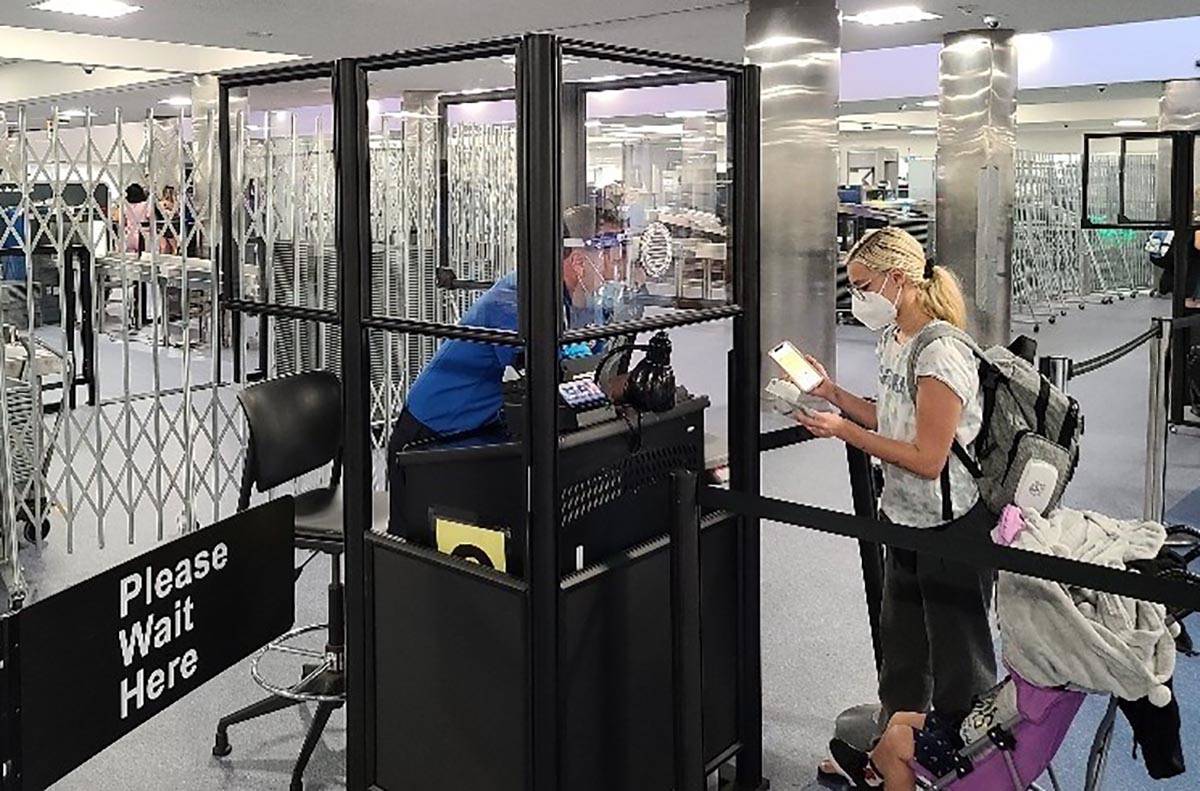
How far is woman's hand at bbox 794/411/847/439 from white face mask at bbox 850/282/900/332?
0.25 meters

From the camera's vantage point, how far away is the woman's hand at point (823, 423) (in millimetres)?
2588

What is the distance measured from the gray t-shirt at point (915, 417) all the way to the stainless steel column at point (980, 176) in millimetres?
7534

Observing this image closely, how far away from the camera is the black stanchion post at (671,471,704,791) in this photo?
2.24 metres

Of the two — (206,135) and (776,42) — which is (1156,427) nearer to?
(776,42)

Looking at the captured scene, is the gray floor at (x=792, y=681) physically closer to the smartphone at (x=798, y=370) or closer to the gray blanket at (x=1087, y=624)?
the smartphone at (x=798, y=370)

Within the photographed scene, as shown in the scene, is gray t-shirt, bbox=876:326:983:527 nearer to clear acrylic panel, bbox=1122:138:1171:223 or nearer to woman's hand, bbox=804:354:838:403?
woman's hand, bbox=804:354:838:403

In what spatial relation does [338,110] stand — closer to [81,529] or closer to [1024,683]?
[1024,683]

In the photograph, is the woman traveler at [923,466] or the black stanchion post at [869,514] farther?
the black stanchion post at [869,514]

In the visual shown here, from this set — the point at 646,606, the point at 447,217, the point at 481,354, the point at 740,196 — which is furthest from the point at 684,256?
the point at 447,217

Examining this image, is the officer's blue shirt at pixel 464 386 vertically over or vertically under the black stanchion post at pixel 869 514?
over

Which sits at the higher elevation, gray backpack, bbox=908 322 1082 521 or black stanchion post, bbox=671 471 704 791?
gray backpack, bbox=908 322 1082 521

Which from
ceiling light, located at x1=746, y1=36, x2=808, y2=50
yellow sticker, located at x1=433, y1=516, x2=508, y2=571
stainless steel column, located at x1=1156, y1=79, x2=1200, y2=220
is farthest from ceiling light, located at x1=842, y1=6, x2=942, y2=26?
yellow sticker, located at x1=433, y1=516, x2=508, y2=571

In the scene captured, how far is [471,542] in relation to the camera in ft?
7.83

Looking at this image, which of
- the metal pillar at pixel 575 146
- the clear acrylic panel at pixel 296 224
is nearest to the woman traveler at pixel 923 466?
the metal pillar at pixel 575 146
